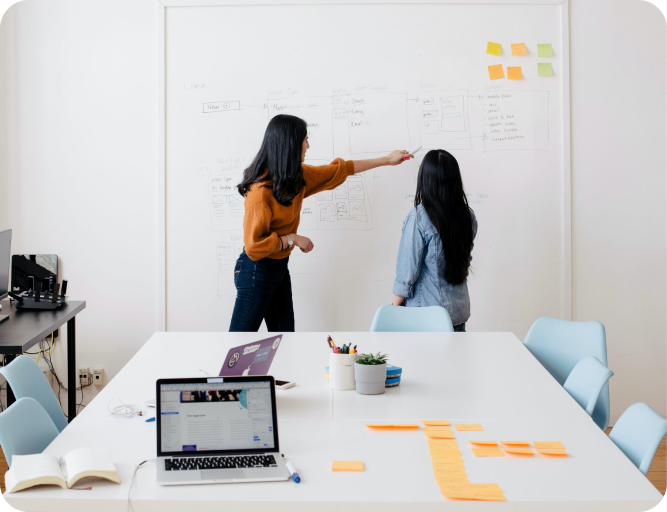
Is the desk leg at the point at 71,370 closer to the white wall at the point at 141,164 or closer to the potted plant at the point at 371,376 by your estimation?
the white wall at the point at 141,164

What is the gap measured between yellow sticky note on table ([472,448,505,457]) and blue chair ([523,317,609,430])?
1.17 metres

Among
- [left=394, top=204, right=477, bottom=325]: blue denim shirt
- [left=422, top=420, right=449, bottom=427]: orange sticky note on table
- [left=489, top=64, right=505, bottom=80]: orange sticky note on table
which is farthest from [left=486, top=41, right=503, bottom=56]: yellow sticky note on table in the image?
[left=422, top=420, right=449, bottom=427]: orange sticky note on table

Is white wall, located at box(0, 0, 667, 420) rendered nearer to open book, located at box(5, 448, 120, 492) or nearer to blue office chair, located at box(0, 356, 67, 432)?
blue office chair, located at box(0, 356, 67, 432)

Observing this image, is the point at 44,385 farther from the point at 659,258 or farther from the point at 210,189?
the point at 659,258

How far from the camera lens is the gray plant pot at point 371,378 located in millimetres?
1815

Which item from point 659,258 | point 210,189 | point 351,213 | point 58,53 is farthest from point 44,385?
point 659,258

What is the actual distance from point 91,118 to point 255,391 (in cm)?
273

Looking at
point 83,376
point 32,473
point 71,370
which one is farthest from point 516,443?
point 83,376

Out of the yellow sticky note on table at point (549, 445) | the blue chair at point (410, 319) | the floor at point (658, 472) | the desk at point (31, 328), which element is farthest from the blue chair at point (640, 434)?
the desk at point (31, 328)

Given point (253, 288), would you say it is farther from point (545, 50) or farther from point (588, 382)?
point (545, 50)

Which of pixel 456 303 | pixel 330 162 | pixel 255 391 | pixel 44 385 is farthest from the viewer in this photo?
pixel 330 162

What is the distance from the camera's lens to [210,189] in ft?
11.7

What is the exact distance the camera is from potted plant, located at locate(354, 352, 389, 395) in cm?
182

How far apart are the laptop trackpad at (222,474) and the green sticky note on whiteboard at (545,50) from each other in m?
3.09
